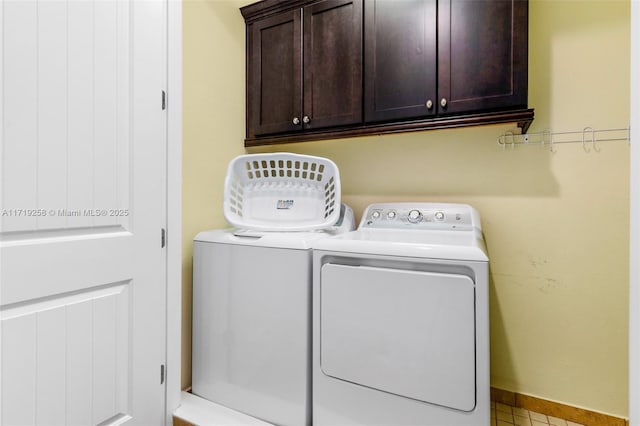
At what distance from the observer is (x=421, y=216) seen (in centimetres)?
175

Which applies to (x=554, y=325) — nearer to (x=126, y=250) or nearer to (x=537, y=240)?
(x=537, y=240)

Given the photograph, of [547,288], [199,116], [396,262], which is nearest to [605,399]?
[547,288]

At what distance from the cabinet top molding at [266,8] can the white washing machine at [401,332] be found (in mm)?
1449

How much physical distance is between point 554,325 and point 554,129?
98cm

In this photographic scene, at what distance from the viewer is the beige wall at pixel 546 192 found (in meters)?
1.57

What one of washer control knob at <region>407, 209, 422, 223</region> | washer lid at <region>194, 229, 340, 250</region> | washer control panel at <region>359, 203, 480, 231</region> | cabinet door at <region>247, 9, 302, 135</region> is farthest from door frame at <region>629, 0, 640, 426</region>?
cabinet door at <region>247, 9, 302, 135</region>

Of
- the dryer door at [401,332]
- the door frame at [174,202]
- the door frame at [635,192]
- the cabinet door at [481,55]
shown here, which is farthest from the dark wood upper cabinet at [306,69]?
the door frame at [635,192]

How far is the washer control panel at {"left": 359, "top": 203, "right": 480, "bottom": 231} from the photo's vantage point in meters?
1.67

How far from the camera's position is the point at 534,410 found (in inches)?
66.9

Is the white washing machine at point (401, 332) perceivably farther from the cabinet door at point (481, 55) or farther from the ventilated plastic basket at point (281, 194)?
the cabinet door at point (481, 55)

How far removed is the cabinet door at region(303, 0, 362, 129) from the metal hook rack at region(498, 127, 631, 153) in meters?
0.80

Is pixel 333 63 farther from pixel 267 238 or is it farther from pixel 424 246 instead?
pixel 424 246

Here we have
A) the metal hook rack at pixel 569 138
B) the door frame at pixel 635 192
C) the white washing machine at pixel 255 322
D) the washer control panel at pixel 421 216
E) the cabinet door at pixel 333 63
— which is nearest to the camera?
the door frame at pixel 635 192

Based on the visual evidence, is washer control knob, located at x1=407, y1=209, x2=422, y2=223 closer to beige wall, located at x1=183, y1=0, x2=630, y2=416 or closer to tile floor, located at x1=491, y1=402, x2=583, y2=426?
beige wall, located at x1=183, y1=0, x2=630, y2=416
